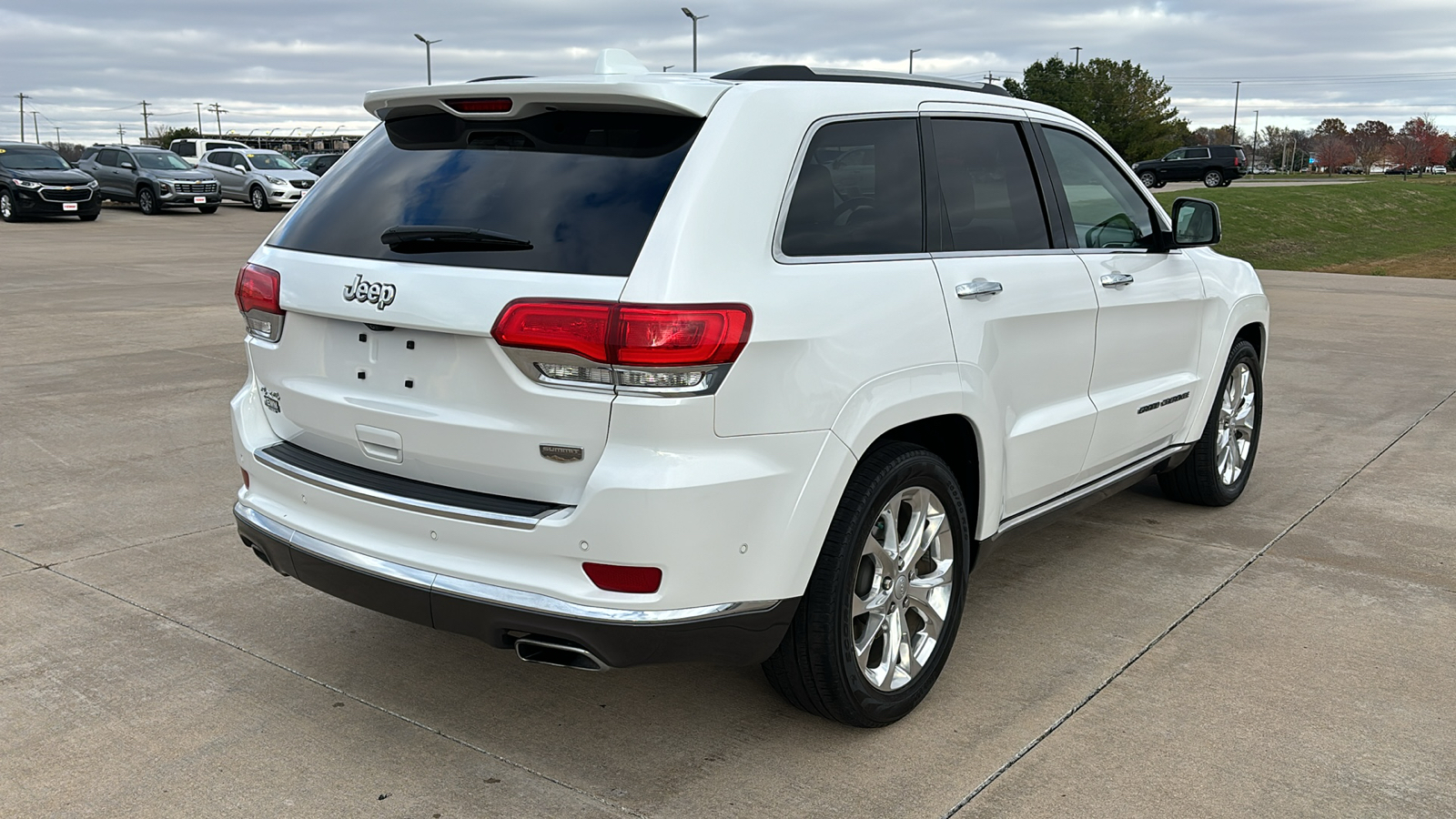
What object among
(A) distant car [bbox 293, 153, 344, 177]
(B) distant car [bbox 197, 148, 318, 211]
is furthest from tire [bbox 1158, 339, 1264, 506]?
(A) distant car [bbox 293, 153, 344, 177]

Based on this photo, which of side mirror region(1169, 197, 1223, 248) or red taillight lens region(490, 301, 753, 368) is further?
side mirror region(1169, 197, 1223, 248)

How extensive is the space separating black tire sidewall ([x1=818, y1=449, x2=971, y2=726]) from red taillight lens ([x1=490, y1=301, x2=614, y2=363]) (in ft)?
2.87

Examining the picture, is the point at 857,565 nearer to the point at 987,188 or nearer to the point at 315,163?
the point at 987,188

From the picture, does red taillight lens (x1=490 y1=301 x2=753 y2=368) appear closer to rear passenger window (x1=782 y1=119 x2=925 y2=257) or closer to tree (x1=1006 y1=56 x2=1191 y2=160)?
rear passenger window (x1=782 y1=119 x2=925 y2=257)

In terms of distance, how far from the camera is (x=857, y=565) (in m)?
3.25

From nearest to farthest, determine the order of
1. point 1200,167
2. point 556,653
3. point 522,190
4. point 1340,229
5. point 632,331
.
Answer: point 632,331
point 556,653
point 522,190
point 1340,229
point 1200,167

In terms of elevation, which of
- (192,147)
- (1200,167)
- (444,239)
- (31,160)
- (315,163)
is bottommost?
(444,239)

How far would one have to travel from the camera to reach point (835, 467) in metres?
3.08

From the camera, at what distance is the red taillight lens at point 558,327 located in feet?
9.13

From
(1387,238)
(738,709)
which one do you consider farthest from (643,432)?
(1387,238)

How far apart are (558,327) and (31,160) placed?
30.2 meters

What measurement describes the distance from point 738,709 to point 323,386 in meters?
1.53

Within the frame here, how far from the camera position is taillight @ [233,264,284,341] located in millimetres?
3466

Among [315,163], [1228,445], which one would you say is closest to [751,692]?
[1228,445]
